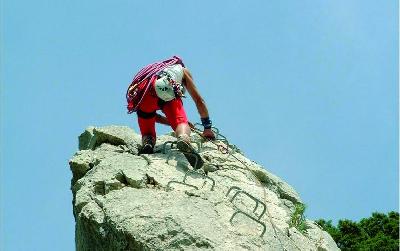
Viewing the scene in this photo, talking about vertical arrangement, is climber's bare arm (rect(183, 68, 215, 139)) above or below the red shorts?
above

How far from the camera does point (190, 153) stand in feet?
25.1

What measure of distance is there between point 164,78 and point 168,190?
6.21ft

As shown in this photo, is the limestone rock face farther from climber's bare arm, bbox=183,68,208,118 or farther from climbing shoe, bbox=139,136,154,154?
climber's bare arm, bbox=183,68,208,118

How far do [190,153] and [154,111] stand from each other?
113 centimetres

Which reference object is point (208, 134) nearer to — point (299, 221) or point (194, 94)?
point (194, 94)

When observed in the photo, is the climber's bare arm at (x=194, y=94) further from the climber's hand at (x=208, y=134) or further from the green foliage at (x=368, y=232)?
the green foliage at (x=368, y=232)

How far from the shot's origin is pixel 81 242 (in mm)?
7172

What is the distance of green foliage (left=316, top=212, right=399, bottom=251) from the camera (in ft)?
45.4

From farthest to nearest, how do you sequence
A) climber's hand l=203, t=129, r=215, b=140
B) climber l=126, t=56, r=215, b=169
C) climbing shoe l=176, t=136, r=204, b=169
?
climber's hand l=203, t=129, r=215, b=140 < climber l=126, t=56, r=215, b=169 < climbing shoe l=176, t=136, r=204, b=169

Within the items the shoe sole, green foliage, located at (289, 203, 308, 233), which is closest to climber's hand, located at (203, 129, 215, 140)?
the shoe sole

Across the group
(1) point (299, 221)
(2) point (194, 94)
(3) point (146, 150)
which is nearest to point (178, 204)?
(1) point (299, 221)

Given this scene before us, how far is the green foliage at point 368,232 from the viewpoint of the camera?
1385cm

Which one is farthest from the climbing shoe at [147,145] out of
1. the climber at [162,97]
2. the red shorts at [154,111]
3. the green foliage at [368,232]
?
the green foliage at [368,232]

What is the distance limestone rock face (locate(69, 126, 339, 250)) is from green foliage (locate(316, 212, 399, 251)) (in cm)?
579
